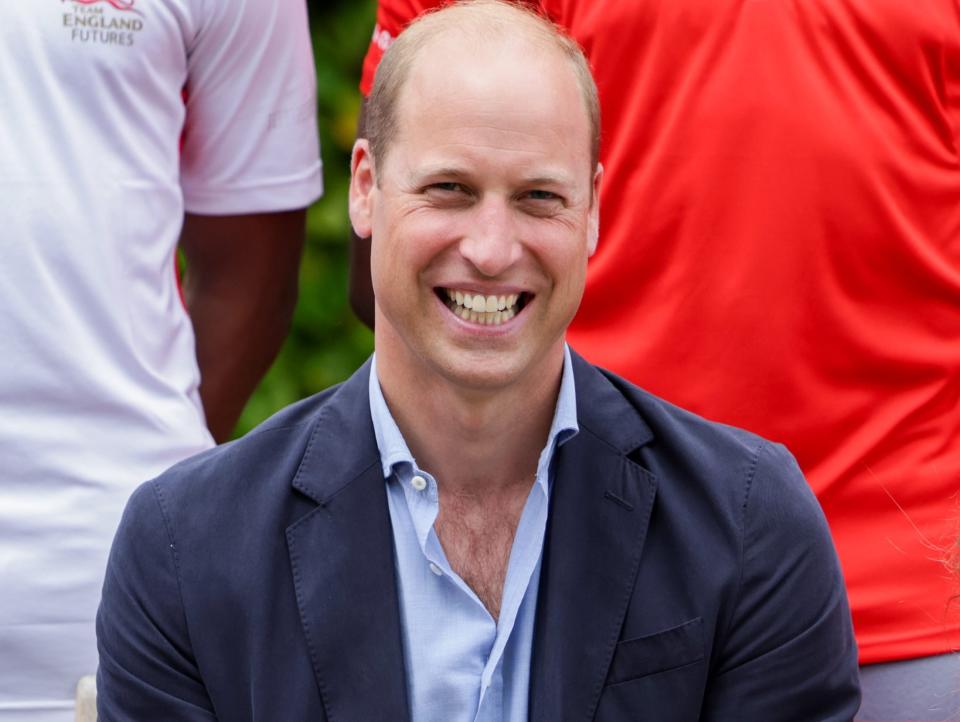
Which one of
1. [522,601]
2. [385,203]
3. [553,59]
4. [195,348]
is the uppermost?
[553,59]

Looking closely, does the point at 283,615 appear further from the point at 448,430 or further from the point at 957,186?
the point at 957,186

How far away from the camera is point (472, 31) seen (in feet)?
9.04

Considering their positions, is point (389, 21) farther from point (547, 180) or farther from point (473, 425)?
point (473, 425)

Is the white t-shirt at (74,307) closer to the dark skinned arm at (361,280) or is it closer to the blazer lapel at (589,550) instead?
the dark skinned arm at (361,280)

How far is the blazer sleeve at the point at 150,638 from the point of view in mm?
2633

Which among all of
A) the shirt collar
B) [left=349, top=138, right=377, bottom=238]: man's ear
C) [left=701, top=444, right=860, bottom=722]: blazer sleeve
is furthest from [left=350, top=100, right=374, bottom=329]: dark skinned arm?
[left=701, top=444, right=860, bottom=722]: blazer sleeve

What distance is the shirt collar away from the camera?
2.72 meters

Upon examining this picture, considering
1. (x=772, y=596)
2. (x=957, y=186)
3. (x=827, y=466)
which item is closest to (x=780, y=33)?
(x=957, y=186)

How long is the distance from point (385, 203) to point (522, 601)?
0.57 metres

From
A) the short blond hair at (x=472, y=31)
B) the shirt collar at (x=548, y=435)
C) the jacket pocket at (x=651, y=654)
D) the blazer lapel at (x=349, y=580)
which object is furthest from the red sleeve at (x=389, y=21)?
the jacket pocket at (x=651, y=654)

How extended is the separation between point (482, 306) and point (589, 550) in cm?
35

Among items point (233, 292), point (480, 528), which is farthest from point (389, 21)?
point (480, 528)

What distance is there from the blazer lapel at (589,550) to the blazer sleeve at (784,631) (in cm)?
15

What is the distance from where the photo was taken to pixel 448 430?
9.02 ft
